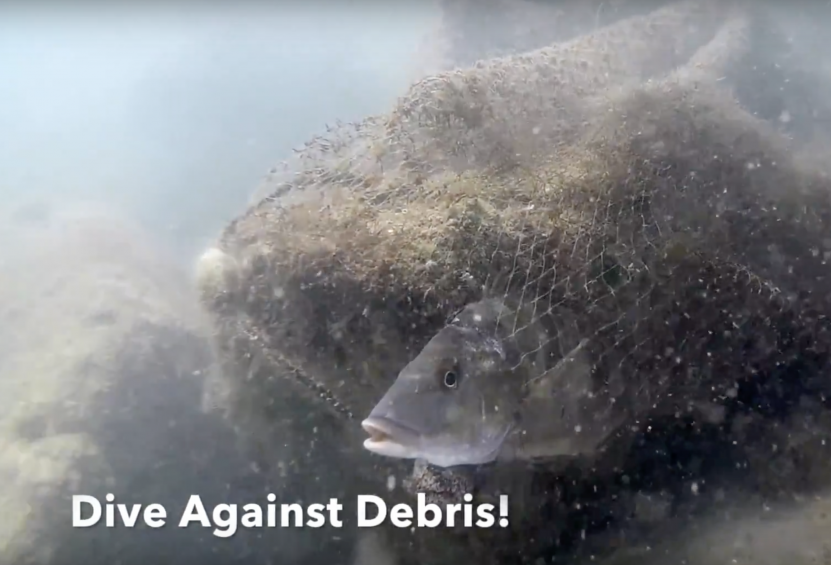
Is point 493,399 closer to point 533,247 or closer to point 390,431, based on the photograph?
point 390,431

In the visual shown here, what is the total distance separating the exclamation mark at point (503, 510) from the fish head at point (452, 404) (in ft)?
0.86

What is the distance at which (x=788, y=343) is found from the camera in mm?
2359

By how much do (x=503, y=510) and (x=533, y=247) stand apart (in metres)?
0.96

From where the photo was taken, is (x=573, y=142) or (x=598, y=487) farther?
(x=573, y=142)

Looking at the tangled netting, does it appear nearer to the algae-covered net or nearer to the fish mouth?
the algae-covered net

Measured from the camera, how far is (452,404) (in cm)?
179

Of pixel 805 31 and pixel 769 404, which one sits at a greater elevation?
pixel 805 31

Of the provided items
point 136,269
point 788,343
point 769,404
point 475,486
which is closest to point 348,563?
point 475,486

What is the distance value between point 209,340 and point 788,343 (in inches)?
96.5

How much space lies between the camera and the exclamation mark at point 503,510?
213cm

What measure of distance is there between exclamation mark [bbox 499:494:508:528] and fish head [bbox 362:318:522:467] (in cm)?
26

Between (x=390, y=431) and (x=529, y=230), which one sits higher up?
(x=529, y=230)

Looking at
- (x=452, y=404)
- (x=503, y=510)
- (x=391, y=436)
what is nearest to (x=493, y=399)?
(x=452, y=404)

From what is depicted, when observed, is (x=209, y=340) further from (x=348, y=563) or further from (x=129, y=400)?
(x=348, y=563)
